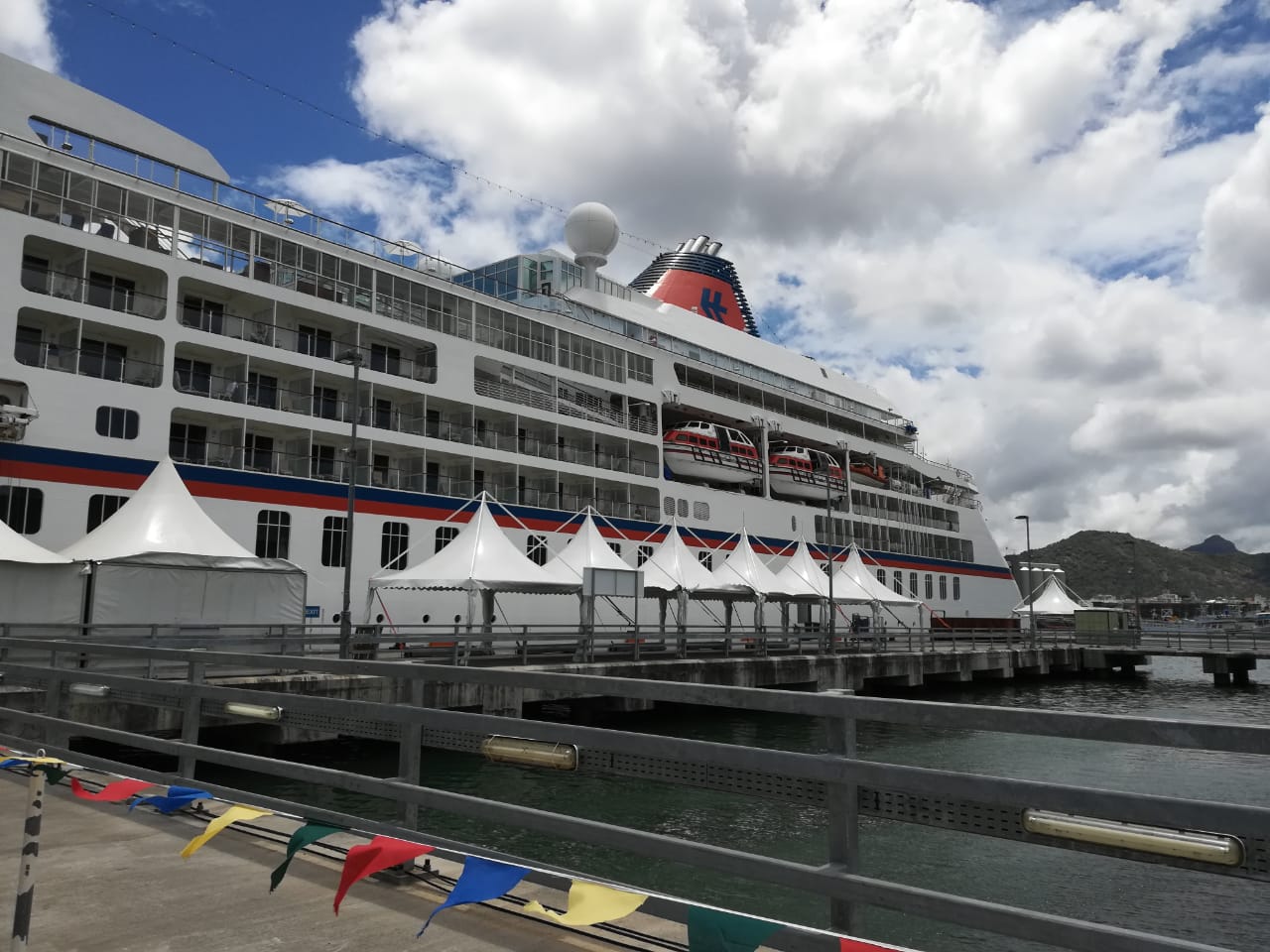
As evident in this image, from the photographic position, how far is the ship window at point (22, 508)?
2180cm

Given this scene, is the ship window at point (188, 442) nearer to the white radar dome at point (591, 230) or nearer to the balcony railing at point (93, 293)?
the balcony railing at point (93, 293)

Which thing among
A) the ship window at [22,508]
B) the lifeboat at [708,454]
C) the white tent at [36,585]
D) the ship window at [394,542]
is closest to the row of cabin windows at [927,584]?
the lifeboat at [708,454]

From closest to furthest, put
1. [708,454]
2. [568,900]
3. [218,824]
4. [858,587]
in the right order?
[568,900] → [218,824] → [858,587] → [708,454]

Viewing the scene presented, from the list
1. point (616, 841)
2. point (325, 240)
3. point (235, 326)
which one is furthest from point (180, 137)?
point (616, 841)

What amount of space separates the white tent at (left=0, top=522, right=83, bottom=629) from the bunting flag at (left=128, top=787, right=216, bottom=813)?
48.7ft

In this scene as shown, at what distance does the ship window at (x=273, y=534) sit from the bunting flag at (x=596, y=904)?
2488 centimetres

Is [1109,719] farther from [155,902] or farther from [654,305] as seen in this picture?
[654,305]

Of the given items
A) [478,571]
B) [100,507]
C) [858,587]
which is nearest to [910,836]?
[478,571]

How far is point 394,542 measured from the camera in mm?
29938

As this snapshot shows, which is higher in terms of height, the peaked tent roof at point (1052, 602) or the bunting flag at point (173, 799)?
the peaked tent roof at point (1052, 602)

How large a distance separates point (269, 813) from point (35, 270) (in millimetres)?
23702

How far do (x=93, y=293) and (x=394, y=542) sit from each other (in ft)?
35.8

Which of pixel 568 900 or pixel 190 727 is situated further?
pixel 190 727

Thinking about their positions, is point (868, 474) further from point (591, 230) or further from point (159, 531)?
point (159, 531)
